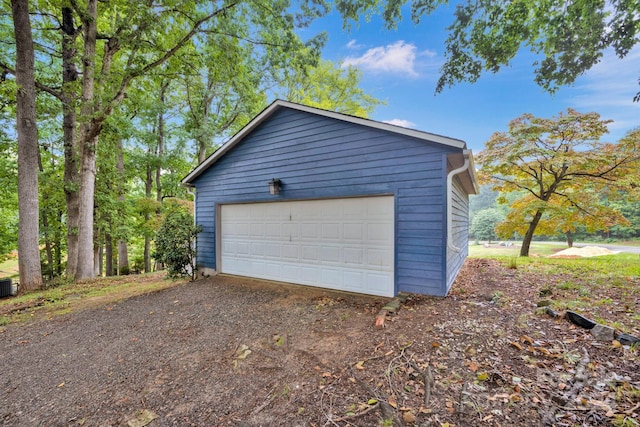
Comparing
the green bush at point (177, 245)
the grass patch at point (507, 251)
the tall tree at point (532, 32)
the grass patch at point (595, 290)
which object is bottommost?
the grass patch at point (507, 251)

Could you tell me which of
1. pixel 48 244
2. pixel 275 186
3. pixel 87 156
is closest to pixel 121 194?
pixel 48 244

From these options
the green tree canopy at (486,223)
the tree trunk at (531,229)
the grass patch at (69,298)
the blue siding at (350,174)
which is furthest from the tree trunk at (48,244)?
the green tree canopy at (486,223)

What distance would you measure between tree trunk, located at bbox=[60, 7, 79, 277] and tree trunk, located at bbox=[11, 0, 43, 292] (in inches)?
50.0

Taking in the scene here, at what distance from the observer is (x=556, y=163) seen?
8867 millimetres

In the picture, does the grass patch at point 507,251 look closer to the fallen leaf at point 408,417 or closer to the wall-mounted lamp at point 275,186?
the wall-mounted lamp at point 275,186

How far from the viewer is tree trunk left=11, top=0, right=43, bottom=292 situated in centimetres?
602

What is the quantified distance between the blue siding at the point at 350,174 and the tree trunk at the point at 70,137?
181 inches

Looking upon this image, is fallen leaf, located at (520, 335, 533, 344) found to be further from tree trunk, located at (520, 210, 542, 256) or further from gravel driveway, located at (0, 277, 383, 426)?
tree trunk, located at (520, 210, 542, 256)

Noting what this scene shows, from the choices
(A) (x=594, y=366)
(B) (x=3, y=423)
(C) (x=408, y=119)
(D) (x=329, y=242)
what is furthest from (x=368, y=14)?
(C) (x=408, y=119)

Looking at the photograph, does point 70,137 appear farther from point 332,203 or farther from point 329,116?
point 332,203

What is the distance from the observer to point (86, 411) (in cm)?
232

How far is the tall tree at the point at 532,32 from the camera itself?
13.4ft

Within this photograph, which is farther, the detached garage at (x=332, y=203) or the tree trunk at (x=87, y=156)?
the tree trunk at (x=87, y=156)

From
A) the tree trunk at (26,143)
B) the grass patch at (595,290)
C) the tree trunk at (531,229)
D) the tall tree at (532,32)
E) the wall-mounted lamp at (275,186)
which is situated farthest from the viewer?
the tree trunk at (531,229)
